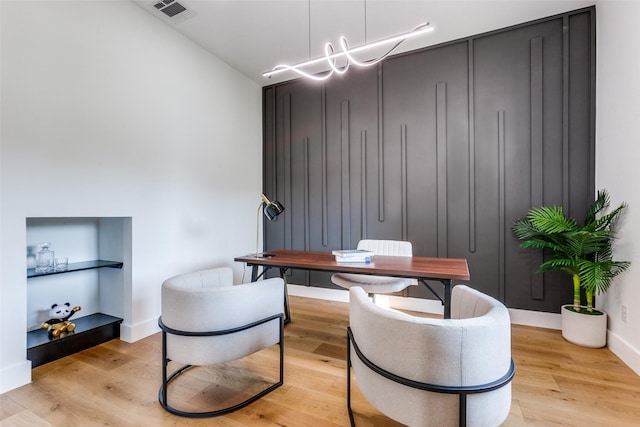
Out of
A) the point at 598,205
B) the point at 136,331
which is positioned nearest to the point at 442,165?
the point at 598,205

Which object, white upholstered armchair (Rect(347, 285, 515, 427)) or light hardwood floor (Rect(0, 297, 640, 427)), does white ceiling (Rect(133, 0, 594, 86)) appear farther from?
light hardwood floor (Rect(0, 297, 640, 427))

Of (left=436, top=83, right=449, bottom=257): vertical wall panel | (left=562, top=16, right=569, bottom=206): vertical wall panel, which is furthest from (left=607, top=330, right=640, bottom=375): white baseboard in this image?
(left=436, top=83, right=449, bottom=257): vertical wall panel

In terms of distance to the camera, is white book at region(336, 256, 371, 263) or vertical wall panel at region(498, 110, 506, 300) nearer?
white book at region(336, 256, 371, 263)

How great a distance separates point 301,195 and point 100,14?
99.7 inches

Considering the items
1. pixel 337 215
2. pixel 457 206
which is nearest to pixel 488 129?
pixel 457 206

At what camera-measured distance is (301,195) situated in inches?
154

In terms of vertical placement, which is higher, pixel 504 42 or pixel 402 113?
pixel 504 42

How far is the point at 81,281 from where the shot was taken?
262cm

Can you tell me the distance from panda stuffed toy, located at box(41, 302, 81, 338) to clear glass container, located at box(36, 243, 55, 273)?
0.33m

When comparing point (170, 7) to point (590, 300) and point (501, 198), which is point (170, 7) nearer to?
point (501, 198)

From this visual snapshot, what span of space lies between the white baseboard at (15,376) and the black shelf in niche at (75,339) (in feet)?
0.59

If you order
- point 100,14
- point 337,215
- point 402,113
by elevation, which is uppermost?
point 100,14

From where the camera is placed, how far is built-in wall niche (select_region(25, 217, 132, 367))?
226 centimetres

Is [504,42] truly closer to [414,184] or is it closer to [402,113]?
[402,113]
